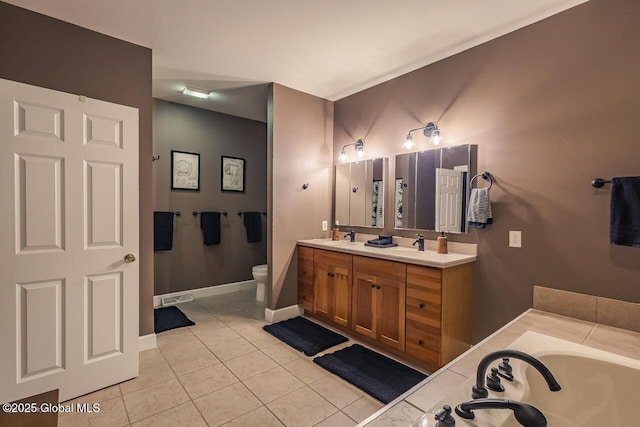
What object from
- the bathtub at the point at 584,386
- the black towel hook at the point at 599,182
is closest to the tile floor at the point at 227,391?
the bathtub at the point at 584,386

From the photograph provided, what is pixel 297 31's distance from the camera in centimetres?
234

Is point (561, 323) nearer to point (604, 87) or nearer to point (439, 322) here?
point (439, 322)

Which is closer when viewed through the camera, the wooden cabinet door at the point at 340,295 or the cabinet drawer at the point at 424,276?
the cabinet drawer at the point at 424,276

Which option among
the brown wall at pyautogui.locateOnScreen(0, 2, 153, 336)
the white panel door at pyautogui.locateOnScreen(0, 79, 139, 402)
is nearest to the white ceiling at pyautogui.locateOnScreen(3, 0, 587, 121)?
the brown wall at pyautogui.locateOnScreen(0, 2, 153, 336)

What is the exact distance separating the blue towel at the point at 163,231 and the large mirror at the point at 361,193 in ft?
7.00

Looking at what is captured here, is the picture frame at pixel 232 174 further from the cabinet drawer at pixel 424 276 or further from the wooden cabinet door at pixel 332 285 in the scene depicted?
the cabinet drawer at pixel 424 276

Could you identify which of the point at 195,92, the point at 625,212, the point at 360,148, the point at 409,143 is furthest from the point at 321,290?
the point at 195,92

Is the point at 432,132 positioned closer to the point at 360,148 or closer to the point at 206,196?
the point at 360,148

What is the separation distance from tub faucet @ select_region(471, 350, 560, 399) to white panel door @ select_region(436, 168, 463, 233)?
1.62m

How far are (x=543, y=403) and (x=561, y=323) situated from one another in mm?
760

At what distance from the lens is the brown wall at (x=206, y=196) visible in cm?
391

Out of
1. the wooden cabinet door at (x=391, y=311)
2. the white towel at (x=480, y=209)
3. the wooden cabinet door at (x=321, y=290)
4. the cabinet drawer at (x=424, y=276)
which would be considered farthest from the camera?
the wooden cabinet door at (x=321, y=290)

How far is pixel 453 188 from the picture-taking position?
2.62 m

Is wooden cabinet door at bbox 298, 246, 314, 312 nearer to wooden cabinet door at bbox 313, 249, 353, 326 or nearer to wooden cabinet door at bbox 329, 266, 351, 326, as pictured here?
wooden cabinet door at bbox 313, 249, 353, 326
